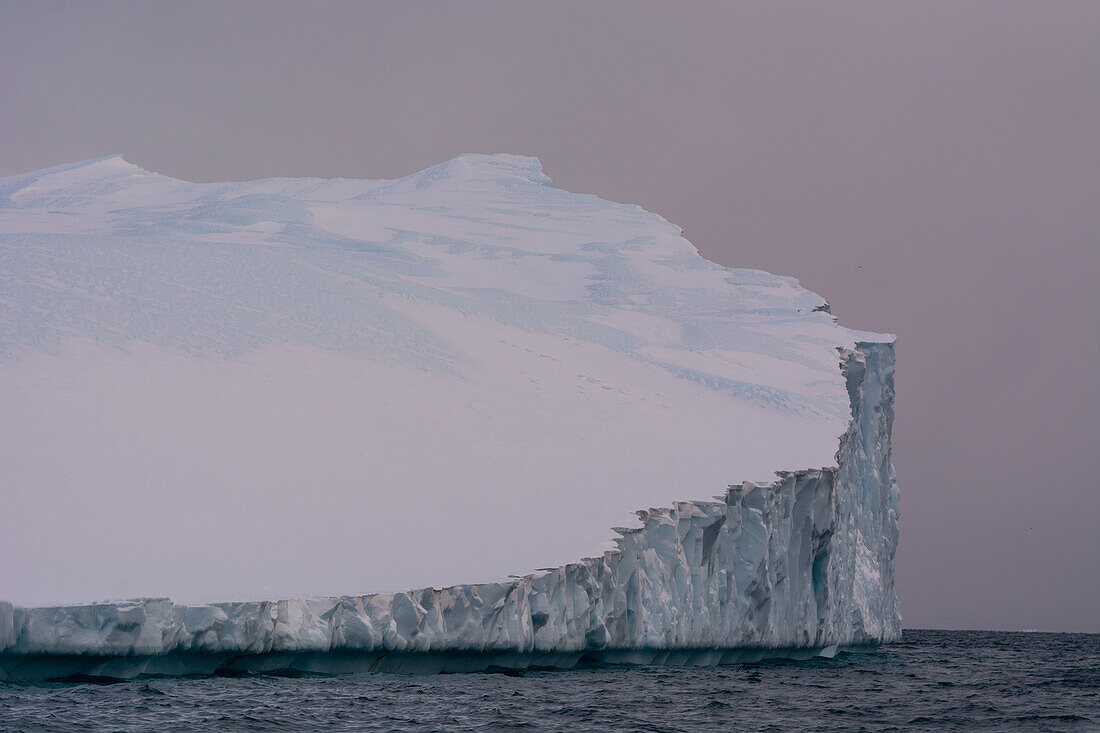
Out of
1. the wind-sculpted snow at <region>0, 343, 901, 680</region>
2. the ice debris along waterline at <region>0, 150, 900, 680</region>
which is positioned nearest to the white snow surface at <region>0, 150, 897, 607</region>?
the ice debris along waterline at <region>0, 150, 900, 680</region>

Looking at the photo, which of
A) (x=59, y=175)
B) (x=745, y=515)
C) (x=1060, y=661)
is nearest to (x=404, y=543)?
(x=745, y=515)

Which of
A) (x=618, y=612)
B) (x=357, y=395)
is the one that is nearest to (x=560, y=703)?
(x=618, y=612)

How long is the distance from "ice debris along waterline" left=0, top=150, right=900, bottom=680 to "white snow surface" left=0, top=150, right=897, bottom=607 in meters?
0.06

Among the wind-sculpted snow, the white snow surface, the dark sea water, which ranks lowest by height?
the dark sea water

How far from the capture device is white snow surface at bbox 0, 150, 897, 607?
14.5 m

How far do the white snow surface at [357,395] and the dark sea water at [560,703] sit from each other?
39.6 inches

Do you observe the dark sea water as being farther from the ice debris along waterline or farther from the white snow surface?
the white snow surface

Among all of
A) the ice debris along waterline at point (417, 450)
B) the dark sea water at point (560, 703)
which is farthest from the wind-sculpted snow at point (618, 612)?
the dark sea water at point (560, 703)

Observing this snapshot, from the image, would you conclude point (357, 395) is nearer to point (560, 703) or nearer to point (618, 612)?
point (618, 612)

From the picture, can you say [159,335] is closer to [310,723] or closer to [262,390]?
[262,390]

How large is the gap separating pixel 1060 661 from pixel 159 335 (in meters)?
20.5

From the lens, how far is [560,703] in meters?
13.1

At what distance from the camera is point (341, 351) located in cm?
2175

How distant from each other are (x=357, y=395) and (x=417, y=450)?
1.99 metres
